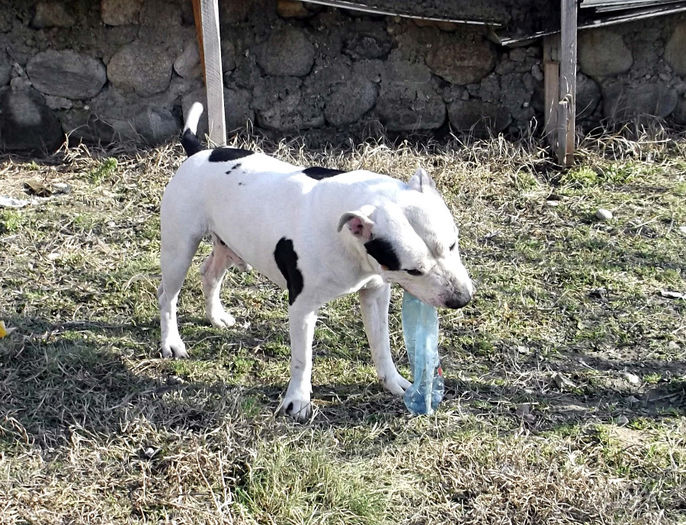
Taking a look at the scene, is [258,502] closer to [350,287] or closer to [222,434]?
[222,434]

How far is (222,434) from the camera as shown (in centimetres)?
363

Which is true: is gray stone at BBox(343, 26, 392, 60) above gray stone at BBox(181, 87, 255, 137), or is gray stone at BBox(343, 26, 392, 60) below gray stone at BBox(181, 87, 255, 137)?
above

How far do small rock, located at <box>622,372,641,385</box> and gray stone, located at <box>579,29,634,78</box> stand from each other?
379 centimetres

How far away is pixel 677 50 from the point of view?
7.50 meters

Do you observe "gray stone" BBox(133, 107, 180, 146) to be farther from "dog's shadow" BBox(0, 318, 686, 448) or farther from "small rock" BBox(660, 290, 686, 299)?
"small rock" BBox(660, 290, 686, 299)

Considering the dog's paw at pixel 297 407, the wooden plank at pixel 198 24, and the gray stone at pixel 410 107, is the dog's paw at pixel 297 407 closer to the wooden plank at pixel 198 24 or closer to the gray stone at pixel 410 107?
the wooden plank at pixel 198 24

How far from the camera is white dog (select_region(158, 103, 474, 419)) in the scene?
133 inches

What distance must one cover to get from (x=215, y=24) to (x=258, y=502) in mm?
4170

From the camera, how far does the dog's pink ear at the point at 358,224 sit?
3.31 m

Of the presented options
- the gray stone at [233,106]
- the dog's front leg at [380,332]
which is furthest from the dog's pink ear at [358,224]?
the gray stone at [233,106]

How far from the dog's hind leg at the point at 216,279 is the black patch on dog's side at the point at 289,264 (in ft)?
2.18

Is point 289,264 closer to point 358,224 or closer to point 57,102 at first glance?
point 358,224

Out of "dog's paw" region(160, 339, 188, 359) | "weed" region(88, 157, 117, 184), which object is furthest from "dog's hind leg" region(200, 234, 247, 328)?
"weed" region(88, 157, 117, 184)

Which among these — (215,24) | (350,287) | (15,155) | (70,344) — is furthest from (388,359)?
(15,155)
